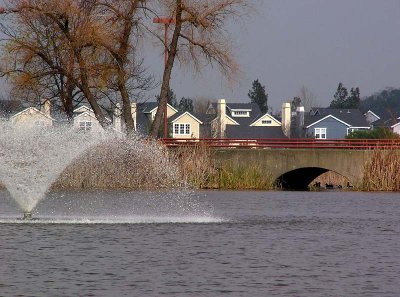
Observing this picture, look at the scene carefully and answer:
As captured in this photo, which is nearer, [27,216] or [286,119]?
[27,216]

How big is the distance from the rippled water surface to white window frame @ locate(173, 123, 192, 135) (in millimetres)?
101297

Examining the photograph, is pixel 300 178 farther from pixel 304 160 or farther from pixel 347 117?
pixel 347 117

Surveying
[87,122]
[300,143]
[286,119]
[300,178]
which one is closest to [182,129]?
[286,119]

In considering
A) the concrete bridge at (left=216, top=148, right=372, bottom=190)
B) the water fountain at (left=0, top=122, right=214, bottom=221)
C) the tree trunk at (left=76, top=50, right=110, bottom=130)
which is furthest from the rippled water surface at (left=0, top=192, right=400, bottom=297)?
the tree trunk at (left=76, top=50, right=110, bottom=130)

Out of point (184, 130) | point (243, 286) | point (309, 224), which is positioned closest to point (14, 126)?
point (309, 224)

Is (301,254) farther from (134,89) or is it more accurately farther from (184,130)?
(184,130)

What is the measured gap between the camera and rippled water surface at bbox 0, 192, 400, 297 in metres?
22.0

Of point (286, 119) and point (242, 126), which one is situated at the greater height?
point (286, 119)

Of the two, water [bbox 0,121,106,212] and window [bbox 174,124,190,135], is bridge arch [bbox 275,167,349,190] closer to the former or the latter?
water [bbox 0,121,106,212]

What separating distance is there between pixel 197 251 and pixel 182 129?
11950 centimetres

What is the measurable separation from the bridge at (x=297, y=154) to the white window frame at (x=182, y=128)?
80.8m

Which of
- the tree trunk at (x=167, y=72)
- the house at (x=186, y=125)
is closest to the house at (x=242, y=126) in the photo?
the house at (x=186, y=125)

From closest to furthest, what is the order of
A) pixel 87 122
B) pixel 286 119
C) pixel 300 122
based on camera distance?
pixel 87 122 → pixel 286 119 → pixel 300 122

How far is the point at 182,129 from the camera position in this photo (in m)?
147
